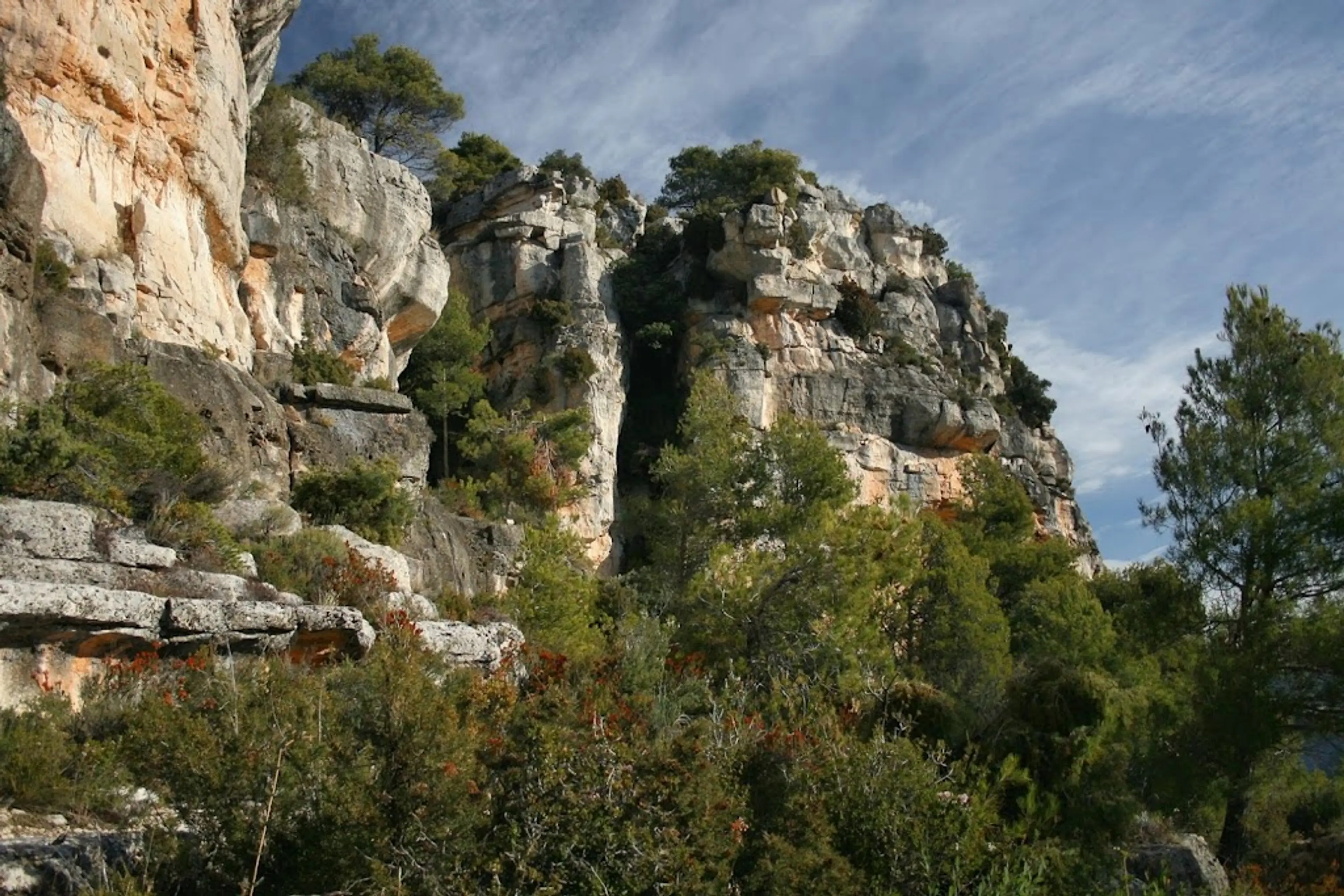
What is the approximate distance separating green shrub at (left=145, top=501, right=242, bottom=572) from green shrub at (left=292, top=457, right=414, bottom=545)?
3.91m

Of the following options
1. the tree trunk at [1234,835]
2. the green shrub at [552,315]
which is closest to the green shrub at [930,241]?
the green shrub at [552,315]

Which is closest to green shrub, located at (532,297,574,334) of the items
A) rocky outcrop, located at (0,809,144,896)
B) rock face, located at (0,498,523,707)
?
rock face, located at (0,498,523,707)

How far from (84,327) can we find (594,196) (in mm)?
27357

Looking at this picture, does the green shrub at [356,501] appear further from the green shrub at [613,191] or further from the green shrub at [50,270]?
the green shrub at [613,191]

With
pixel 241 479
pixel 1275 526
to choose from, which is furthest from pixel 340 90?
A: pixel 1275 526

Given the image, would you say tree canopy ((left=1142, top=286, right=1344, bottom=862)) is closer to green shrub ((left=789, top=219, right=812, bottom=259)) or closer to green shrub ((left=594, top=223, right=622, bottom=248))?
green shrub ((left=789, top=219, right=812, bottom=259))

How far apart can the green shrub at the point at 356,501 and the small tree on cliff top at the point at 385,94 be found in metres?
23.3

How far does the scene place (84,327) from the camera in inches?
585

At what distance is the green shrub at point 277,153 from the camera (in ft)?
80.7

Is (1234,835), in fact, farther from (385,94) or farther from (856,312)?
(385,94)

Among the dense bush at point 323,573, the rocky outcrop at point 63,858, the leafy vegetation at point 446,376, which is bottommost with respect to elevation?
the rocky outcrop at point 63,858

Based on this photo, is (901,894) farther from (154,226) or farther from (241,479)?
(154,226)

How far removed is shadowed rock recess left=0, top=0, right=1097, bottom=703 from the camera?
11.0 metres

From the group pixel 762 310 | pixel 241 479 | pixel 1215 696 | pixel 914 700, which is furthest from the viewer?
pixel 762 310
